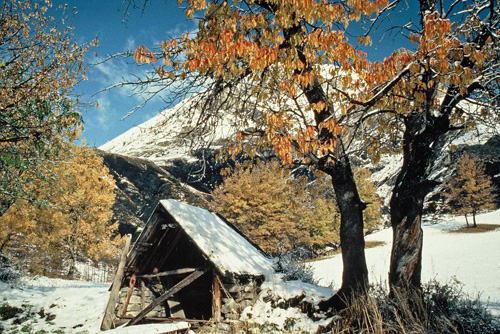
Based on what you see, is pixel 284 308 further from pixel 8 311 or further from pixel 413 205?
pixel 8 311

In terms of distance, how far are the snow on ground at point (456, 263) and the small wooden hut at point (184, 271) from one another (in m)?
2.96

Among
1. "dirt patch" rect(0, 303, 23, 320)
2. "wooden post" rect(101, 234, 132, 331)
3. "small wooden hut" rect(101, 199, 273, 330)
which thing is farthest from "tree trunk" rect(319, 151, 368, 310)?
"dirt patch" rect(0, 303, 23, 320)

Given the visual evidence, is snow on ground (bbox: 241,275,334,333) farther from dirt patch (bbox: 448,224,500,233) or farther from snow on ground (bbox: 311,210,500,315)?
dirt patch (bbox: 448,224,500,233)

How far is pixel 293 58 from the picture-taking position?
439cm

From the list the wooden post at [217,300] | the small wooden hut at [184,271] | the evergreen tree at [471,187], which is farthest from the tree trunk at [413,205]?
the evergreen tree at [471,187]

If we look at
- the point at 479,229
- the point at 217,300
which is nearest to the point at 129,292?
the point at 217,300

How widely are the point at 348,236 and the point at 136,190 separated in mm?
47066

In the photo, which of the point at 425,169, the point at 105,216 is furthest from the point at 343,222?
the point at 105,216

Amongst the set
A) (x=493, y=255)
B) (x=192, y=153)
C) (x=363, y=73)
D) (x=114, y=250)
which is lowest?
(x=493, y=255)

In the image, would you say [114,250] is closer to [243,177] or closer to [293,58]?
[243,177]

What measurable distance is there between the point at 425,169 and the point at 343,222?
6.05 feet

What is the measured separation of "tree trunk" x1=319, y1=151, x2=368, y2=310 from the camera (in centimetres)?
559

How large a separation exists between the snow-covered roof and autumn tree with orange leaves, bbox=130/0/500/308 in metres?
2.20

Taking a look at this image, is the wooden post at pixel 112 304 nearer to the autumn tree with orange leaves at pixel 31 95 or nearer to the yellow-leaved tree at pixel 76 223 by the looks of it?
the autumn tree with orange leaves at pixel 31 95
